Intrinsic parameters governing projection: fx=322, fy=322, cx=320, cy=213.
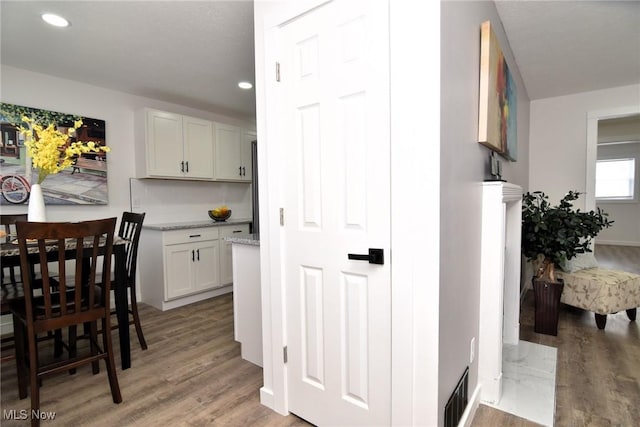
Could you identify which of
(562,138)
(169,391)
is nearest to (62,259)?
(169,391)

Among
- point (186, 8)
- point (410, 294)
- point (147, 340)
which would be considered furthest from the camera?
point (147, 340)

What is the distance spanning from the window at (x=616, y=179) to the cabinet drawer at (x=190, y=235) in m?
8.67

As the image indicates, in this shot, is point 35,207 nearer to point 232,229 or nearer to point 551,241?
point 232,229

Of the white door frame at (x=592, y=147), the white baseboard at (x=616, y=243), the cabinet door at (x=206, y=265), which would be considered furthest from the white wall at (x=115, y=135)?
the white baseboard at (x=616, y=243)

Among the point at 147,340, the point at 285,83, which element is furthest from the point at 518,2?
the point at 147,340

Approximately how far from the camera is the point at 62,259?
5.43 feet

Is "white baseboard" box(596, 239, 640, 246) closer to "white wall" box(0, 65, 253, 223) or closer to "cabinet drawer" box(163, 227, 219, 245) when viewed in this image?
"white wall" box(0, 65, 253, 223)

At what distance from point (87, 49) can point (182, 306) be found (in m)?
2.61

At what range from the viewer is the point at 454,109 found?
1.41 metres

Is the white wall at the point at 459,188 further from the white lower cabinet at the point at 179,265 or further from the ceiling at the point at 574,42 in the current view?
the white lower cabinet at the point at 179,265

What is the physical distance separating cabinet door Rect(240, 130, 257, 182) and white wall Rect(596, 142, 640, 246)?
7.99 m

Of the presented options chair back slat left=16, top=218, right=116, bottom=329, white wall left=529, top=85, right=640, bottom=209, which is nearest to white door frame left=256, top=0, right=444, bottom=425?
chair back slat left=16, top=218, right=116, bottom=329

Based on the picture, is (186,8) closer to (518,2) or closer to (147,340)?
(518,2)

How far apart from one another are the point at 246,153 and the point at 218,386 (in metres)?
3.22
